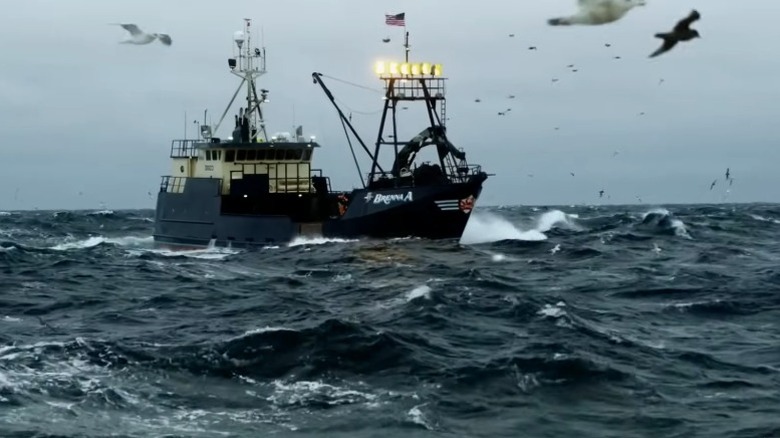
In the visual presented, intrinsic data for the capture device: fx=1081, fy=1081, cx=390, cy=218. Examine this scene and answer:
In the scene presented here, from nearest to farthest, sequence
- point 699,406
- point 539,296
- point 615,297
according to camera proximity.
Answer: point 699,406
point 539,296
point 615,297

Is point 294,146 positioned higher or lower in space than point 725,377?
higher

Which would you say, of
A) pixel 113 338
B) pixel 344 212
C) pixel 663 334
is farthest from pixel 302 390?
pixel 344 212

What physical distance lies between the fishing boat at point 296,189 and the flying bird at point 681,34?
3366cm

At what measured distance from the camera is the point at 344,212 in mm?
52625

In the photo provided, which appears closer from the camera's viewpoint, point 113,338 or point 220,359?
point 220,359

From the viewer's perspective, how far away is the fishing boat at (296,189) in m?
49.7

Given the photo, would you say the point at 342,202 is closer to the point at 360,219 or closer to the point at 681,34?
the point at 360,219

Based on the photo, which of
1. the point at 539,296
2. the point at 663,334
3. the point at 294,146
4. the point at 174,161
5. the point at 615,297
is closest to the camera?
the point at 663,334

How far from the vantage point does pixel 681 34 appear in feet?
48.5

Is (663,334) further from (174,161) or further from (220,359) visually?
(174,161)

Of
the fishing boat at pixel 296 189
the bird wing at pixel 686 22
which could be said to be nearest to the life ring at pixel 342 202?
the fishing boat at pixel 296 189

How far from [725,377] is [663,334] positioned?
15.1ft

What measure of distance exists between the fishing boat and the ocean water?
8.22m

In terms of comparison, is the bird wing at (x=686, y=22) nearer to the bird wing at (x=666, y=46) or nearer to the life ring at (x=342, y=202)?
the bird wing at (x=666, y=46)
